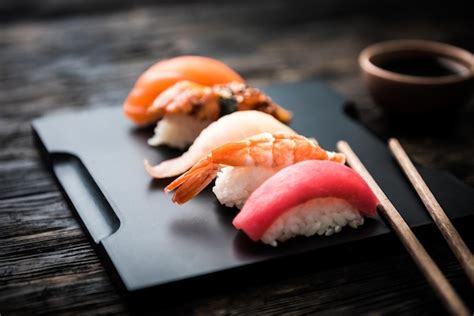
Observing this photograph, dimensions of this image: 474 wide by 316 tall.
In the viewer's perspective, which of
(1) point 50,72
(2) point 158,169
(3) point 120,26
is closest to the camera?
(2) point 158,169

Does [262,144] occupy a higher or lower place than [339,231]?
higher

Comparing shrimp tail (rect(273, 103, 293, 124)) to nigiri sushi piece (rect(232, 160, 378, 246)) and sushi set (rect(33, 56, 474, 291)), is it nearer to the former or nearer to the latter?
sushi set (rect(33, 56, 474, 291))

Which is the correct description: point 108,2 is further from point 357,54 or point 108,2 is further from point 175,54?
point 357,54

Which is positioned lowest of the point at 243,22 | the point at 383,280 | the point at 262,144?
the point at 243,22

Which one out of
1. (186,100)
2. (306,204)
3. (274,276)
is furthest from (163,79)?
(274,276)

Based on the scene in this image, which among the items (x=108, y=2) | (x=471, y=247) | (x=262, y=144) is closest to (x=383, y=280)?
(x=471, y=247)

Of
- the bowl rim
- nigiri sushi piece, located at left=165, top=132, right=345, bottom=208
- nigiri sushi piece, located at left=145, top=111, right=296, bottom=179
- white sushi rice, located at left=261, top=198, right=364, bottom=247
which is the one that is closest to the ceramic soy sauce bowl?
the bowl rim
